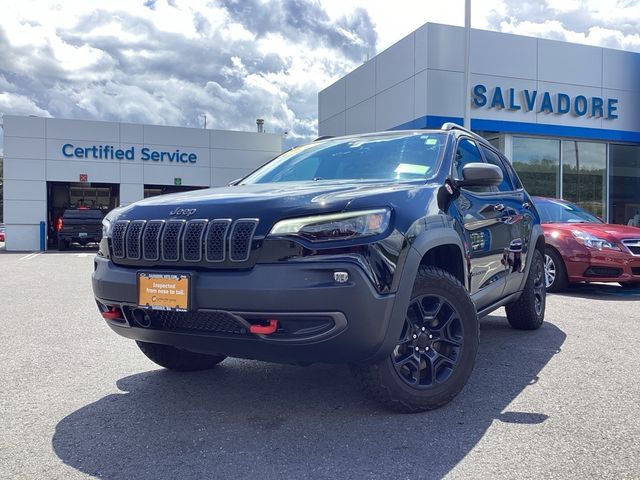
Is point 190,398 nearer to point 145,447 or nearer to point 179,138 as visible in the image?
point 145,447

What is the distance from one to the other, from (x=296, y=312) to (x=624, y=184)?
19588 mm

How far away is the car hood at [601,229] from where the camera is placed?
813 centimetres

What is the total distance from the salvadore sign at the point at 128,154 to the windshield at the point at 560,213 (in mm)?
19787

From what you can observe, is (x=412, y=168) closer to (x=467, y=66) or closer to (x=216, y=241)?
(x=216, y=241)

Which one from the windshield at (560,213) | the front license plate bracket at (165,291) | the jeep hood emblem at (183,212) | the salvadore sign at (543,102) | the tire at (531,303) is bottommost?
the tire at (531,303)

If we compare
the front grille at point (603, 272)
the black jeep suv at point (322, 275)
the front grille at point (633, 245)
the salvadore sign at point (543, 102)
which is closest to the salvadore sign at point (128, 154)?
the salvadore sign at point (543, 102)

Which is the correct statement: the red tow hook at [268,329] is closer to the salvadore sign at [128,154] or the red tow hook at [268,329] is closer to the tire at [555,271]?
the tire at [555,271]

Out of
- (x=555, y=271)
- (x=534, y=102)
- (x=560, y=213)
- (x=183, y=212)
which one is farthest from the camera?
(x=534, y=102)

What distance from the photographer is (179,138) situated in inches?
1031

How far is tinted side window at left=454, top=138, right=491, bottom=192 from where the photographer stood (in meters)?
4.03

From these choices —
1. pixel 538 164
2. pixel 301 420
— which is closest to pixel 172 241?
pixel 301 420

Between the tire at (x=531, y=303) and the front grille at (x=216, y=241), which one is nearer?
the front grille at (x=216, y=241)

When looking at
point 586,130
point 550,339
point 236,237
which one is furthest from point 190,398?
point 586,130

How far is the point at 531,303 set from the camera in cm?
549
